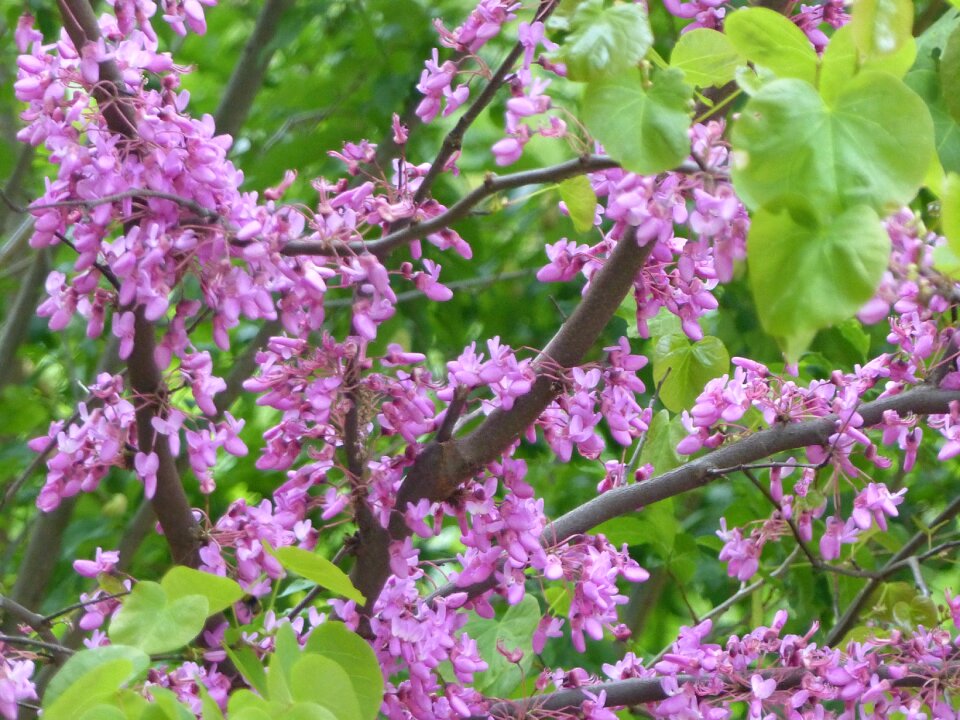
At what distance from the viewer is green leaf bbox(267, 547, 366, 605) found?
734mm

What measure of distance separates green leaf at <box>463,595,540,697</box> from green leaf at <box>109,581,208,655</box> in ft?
1.29

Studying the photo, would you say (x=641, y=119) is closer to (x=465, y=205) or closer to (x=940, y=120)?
(x=465, y=205)

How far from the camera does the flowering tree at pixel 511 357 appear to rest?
2.12ft

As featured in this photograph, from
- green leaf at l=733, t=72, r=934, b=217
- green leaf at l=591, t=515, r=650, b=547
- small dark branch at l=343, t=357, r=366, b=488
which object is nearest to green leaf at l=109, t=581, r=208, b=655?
small dark branch at l=343, t=357, r=366, b=488

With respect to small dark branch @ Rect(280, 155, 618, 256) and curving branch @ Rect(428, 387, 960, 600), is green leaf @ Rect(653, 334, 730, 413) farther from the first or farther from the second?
small dark branch @ Rect(280, 155, 618, 256)

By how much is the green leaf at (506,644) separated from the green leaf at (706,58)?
531 mm

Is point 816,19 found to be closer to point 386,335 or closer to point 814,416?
point 814,416

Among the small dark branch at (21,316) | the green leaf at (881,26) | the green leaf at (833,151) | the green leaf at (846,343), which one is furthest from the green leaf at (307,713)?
the small dark branch at (21,316)

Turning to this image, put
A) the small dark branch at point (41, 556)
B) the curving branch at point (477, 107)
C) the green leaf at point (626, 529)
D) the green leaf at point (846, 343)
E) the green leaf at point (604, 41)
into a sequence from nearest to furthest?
the green leaf at point (604, 41)
the curving branch at point (477, 107)
the green leaf at point (626, 529)
the green leaf at point (846, 343)
the small dark branch at point (41, 556)

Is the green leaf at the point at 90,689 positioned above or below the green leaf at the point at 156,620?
above

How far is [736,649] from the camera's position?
978 millimetres

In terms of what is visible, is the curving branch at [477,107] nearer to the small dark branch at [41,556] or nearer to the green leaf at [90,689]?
the green leaf at [90,689]

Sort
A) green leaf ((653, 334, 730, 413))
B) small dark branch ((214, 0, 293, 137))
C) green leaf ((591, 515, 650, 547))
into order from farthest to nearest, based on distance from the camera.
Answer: small dark branch ((214, 0, 293, 137)) < green leaf ((591, 515, 650, 547)) < green leaf ((653, 334, 730, 413))

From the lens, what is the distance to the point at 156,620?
735 millimetres
